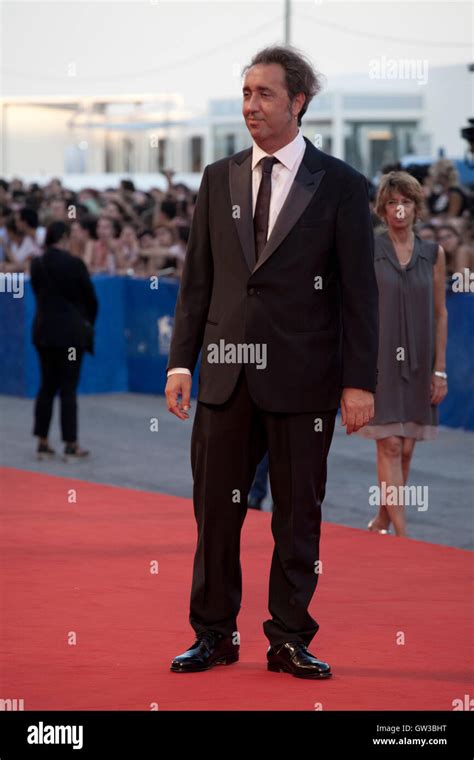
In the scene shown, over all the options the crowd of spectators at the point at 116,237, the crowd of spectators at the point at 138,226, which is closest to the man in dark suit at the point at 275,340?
A: the crowd of spectators at the point at 138,226

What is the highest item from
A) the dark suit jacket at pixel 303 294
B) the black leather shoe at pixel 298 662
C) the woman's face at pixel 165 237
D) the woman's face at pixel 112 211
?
the woman's face at pixel 112 211

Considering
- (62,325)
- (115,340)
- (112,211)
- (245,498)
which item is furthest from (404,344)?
(112,211)

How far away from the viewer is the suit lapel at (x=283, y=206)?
16.6 feet

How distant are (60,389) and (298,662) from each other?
695 centimetres

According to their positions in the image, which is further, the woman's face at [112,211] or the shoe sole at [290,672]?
the woman's face at [112,211]

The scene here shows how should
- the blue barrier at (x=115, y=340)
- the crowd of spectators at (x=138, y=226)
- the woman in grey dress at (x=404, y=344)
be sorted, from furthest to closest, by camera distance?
the blue barrier at (x=115, y=340), the crowd of spectators at (x=138, y=226), the woman in grey dress at (x=404, y=344)

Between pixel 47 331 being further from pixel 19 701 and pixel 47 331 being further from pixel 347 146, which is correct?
pixel 347 146

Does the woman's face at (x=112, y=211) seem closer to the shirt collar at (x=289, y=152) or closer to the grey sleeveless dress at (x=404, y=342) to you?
the grey sleeveless dress at (x=404, y=342)

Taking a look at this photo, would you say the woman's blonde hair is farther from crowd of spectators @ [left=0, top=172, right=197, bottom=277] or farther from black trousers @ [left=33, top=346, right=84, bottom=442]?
crowd of spectators @ [left=0, top=172, right=197, bottom=277]

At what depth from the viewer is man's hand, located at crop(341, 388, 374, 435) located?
16.7 feet

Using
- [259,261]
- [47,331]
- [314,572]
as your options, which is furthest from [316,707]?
[47,331]

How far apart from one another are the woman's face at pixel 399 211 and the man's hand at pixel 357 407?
2.89m

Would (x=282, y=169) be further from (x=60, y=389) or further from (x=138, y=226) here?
(x=138, y=226)

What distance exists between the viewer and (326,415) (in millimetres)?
5180
